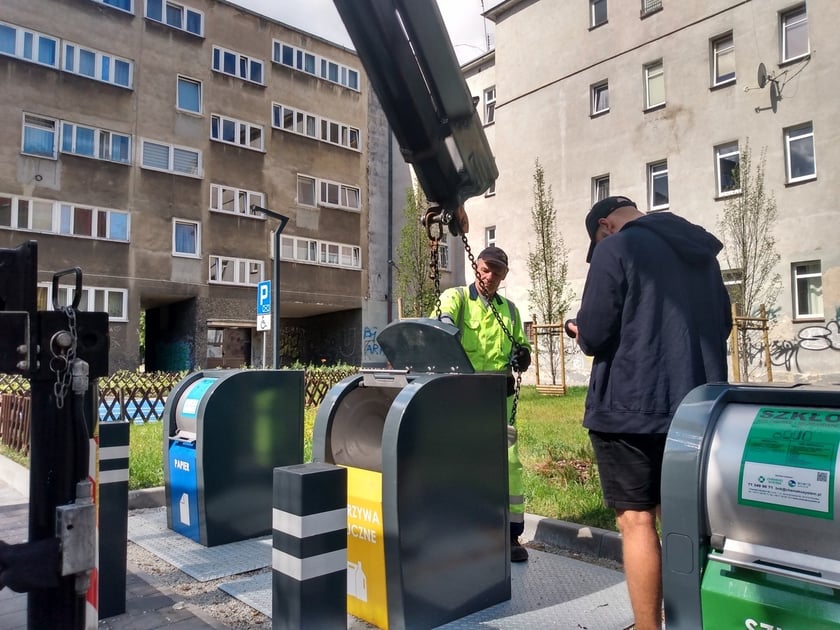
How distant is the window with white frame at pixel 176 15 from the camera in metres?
23.6

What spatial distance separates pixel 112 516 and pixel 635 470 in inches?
108

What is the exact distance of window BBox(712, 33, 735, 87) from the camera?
19.9 m

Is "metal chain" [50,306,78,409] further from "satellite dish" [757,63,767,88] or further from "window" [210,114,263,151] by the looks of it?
"window" [210,114,263,151]

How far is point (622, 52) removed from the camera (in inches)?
884

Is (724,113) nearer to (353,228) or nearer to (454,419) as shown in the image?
(353,228)

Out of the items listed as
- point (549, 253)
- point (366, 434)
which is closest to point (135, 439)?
point (366, 434)

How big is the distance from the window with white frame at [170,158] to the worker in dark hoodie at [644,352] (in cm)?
2283

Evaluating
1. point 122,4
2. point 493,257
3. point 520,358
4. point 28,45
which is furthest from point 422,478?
point 122,4

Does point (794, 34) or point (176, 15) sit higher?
point (176, 15)

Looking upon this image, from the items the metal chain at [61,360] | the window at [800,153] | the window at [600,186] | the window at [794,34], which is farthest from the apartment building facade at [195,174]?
the metal chain at [61,360]

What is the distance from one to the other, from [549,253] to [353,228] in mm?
9630

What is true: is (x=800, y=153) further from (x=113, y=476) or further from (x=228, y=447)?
(x=113, y=476)

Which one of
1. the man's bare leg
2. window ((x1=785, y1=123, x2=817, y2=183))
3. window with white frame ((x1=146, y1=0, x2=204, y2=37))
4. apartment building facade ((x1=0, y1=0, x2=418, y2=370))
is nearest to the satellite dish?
window ((x1=785, y1=123, x2=817, y2=183))

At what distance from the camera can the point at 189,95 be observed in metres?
24.4
